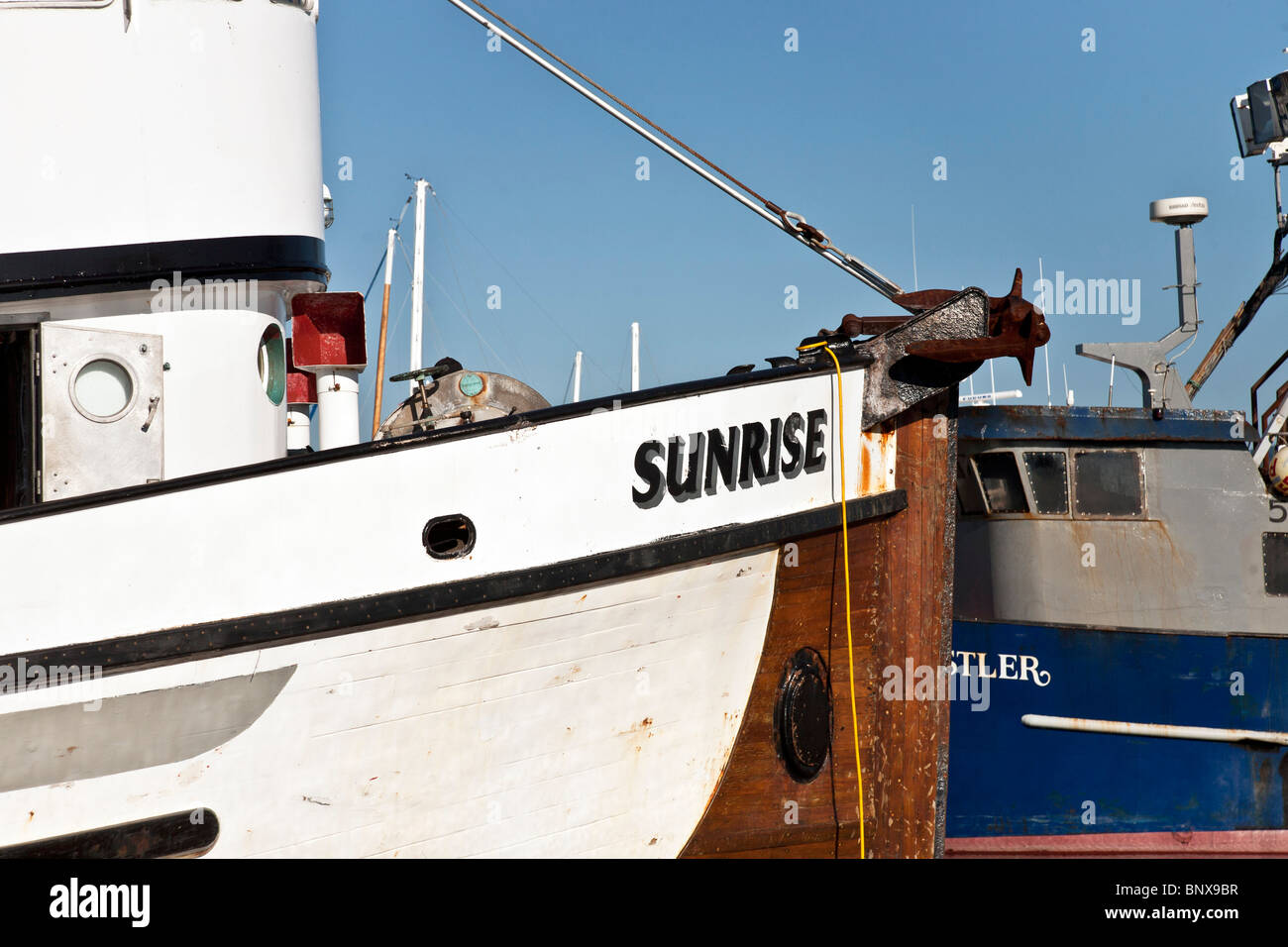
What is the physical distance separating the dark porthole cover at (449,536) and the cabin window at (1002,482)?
6278 mm

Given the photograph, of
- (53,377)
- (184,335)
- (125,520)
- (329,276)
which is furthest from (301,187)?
(125,520)

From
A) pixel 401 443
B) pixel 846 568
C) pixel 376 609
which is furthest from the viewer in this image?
pixel 846 568

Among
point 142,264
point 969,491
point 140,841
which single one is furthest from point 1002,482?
point 140,841

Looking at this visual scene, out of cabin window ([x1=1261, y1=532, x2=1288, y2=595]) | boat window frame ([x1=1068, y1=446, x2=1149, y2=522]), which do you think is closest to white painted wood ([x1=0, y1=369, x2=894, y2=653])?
boat window frame ([x1=1068, y1=446, x2=1149, y2=522])

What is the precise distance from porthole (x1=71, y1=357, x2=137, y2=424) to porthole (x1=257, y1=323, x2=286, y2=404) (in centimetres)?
61

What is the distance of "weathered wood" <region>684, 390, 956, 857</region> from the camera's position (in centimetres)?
546

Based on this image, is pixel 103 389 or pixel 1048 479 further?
pixel 1048 479

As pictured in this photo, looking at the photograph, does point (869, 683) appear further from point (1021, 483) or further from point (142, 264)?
point (1021, 483)

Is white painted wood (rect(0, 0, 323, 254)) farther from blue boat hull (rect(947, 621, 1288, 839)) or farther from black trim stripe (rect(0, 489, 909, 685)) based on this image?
blue boat hull (rect(947, 621, 1288, 839))

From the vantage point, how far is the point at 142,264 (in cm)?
496

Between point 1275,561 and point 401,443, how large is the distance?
25.4ft

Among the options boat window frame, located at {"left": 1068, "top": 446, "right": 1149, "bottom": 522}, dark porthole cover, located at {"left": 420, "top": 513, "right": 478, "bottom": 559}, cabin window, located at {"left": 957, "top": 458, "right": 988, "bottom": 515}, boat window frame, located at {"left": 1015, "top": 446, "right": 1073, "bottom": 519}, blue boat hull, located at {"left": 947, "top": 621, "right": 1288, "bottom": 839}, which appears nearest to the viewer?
dark porthole cover, located at {"left": 420, "top": 513, "right": 478, "bottom": 559}

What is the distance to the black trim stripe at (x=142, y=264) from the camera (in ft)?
15.6

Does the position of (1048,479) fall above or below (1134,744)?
above
